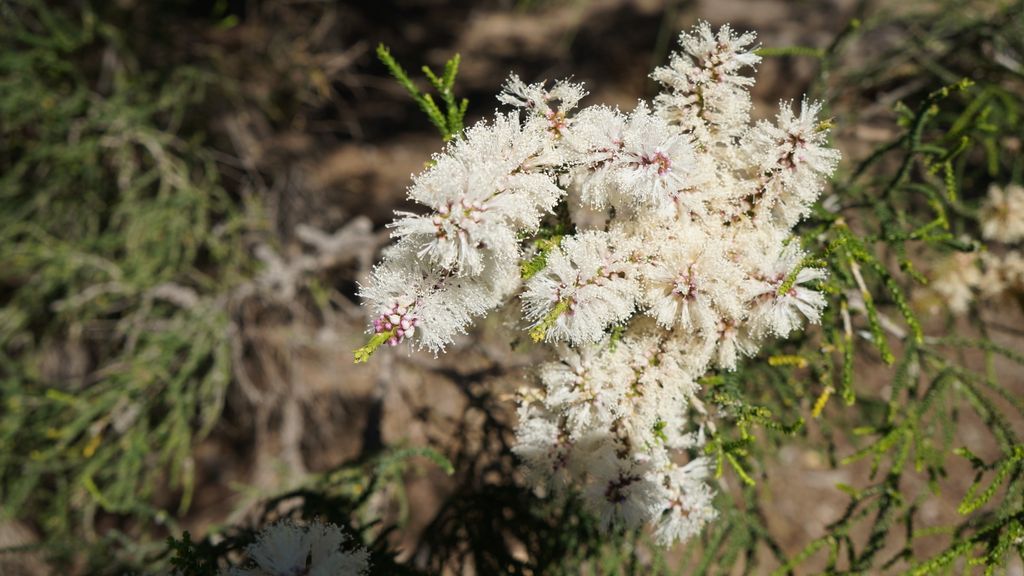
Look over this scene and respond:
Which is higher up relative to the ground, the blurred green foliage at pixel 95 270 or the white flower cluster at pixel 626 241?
the blurred green foliage at pixel 95 270

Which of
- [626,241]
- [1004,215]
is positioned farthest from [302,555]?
[1004,215]

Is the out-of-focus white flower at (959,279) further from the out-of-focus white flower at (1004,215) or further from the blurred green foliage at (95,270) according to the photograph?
the blurred green foliage at (95,270)

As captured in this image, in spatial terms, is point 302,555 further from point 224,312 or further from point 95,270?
point 95,270

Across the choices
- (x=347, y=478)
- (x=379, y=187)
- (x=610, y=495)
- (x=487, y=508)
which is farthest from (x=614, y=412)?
(x=379, y=187)

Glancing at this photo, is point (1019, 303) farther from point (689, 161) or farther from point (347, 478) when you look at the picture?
point (347, 478)

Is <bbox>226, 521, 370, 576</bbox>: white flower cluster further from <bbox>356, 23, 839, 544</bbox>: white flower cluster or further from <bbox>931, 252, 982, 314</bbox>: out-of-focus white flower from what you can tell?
<bbox>931, 252, 982, 314</bbox>: out-of-focus white flower

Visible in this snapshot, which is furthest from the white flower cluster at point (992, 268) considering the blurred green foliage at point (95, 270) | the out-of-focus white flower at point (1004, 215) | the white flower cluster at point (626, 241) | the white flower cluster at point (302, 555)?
the blurred green foliage at point (95, 270)
